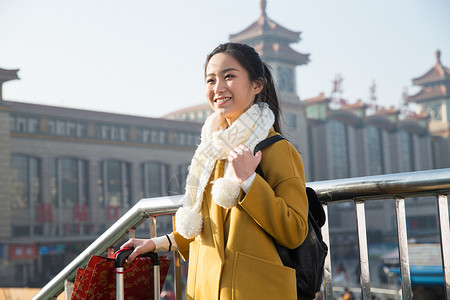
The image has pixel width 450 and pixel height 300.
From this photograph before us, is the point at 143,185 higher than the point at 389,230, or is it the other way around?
the point at 143,185

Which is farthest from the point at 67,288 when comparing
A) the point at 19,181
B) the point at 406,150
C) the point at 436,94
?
the point at 436,94

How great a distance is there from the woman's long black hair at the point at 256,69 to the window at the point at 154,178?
30.1 meters

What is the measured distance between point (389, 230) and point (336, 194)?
135ft

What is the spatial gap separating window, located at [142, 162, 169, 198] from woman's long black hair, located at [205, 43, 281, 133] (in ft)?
98.6

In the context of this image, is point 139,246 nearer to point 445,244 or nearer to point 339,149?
point 445,244

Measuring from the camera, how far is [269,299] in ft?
4.34

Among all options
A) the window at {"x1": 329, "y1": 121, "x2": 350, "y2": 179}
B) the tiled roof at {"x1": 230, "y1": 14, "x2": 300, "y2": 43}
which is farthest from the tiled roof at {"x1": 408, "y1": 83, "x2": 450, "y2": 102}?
the window at {"x1": 329, "y1": 121, "x2": 350, "y2": 179}

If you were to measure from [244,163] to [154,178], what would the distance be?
1226 inches

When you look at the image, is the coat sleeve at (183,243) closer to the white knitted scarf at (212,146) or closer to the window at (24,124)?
the white knitted scarf at (212,146)

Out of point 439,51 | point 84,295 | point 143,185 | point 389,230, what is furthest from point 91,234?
point 439,51

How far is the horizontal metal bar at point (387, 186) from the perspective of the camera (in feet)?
4.66

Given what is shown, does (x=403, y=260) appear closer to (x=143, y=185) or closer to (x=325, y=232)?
(x=325, y=232)

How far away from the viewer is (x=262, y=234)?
4.45ft

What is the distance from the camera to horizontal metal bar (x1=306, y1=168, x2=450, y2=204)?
142 centimetres
